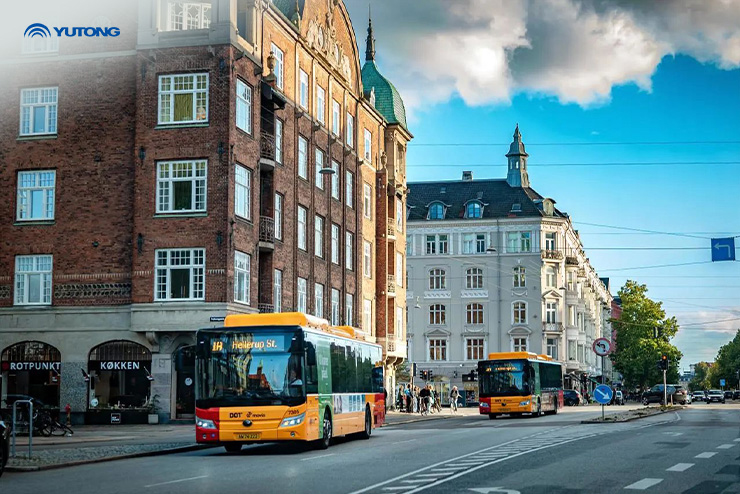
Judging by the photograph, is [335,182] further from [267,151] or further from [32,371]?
[32,371]

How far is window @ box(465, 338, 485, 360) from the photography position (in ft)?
303

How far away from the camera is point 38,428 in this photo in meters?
30.8

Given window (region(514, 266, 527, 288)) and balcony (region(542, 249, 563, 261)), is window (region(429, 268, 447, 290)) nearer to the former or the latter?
window (region(514, 266, 527, 288))

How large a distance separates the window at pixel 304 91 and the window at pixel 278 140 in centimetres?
292

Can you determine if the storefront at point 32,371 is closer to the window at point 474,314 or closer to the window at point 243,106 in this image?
the window at point 243,106

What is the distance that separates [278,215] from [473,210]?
50.4m

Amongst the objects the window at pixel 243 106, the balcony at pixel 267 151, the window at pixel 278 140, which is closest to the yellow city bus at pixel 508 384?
the window at pixel 278 140

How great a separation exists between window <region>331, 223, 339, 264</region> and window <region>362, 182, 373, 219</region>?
5598 mm

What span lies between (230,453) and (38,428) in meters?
8.87

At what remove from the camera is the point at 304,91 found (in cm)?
5003

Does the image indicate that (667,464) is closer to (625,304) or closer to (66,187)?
(66,187)

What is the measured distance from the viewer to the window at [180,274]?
40.1 metres

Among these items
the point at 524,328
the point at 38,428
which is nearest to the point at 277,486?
the point at 38,428

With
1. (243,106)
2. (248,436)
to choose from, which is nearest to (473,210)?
(243,106)
